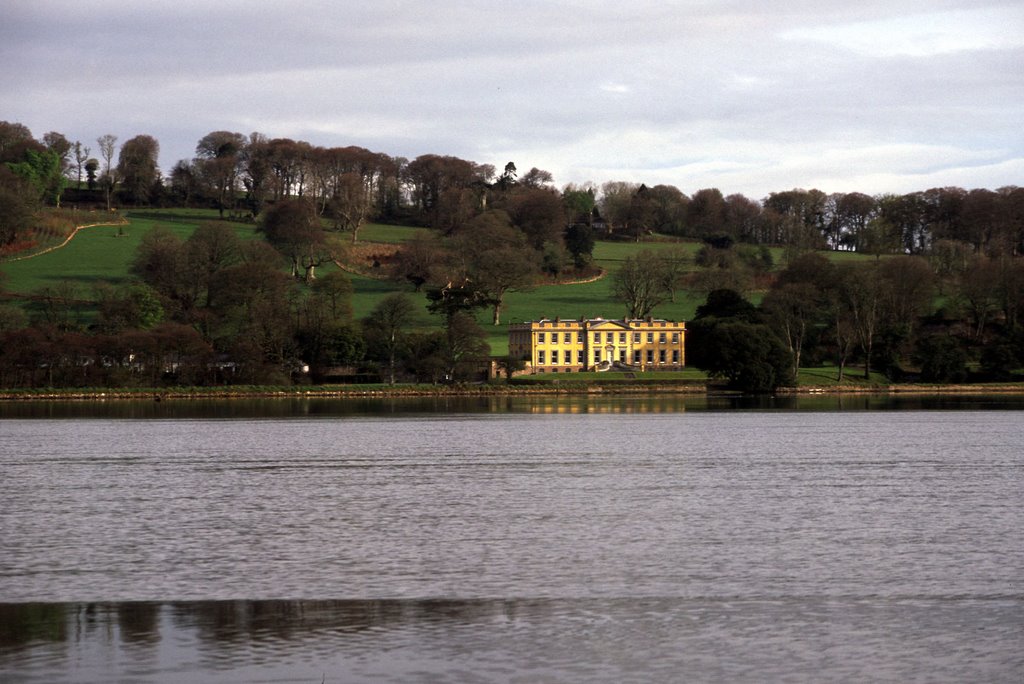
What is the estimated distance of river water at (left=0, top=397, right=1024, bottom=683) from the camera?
536 inches

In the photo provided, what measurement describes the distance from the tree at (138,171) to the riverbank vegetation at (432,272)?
0.38 metres

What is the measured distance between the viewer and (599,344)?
422 ft

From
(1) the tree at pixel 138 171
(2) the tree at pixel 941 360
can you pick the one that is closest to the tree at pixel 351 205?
(1) the tree at pixel 138 171

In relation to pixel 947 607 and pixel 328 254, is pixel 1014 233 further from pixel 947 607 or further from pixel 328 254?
pixel 947 607

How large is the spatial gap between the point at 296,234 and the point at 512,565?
Answer: 12312cm

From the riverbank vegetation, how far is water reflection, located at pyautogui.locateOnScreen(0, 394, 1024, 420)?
469cm

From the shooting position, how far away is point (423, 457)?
4178cm

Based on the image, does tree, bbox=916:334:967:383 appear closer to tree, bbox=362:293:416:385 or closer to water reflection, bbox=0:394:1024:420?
water reflection, bbox=0:394:1024:420

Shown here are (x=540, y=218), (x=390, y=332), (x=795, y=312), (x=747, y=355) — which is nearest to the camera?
(x=747, y=355)

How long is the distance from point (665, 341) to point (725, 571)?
10746cm

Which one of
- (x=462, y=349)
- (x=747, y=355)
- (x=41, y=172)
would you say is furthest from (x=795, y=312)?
(x=41, y=172)

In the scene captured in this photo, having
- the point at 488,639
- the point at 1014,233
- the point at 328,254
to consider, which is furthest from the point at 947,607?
the point at 1014,233

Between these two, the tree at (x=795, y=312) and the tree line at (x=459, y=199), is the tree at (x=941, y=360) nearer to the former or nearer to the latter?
the tree at (x=795, y=312)

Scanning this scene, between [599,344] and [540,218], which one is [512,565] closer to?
[599,344]
